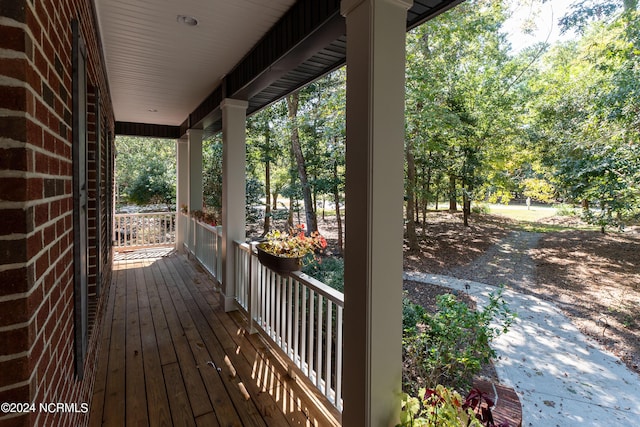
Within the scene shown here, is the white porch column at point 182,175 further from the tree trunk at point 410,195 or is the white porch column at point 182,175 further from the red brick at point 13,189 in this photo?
the red brick at point 13,189

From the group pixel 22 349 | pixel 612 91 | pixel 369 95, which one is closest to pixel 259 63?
pixel 369 95

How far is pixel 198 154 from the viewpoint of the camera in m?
6.59

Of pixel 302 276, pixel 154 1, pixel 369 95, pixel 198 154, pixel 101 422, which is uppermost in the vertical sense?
pixel 154 1

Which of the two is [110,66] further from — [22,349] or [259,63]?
[22,349]

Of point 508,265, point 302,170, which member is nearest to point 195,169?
point 302,170

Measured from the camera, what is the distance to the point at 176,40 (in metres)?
3.00

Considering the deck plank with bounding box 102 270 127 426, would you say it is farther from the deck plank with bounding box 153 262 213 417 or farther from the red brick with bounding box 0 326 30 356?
the red brick with bounding box 0 326 30 356

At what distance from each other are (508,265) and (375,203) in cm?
693

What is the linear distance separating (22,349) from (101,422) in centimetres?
194

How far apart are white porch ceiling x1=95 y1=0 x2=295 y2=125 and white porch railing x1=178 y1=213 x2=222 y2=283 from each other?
2138 millimetres

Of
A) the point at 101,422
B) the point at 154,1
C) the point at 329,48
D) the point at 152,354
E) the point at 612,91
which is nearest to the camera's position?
the point at 101,422

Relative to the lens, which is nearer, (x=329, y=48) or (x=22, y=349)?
(x=22, y=349)

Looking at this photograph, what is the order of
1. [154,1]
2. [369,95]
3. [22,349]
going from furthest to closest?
[154,1], [369,95], [22,349]

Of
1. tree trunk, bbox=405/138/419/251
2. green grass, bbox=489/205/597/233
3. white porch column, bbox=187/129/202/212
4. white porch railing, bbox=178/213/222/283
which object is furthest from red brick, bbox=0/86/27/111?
green grass, bbox=489/205/597/233
